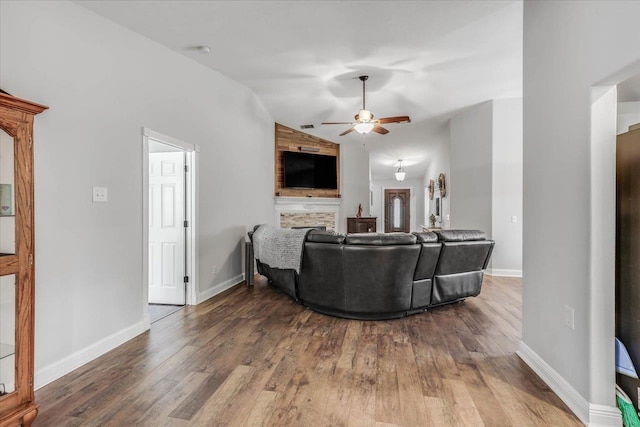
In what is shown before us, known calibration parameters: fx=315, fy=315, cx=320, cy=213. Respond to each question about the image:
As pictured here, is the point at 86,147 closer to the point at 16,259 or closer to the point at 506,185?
the point at 16,259

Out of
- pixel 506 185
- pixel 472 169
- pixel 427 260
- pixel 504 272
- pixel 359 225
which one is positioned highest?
pixel 472 169

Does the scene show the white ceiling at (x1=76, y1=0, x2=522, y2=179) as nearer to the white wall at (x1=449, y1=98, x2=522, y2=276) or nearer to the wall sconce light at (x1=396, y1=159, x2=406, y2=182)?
the white wall at (x1=449, y1=98, x2=522, y2=276)

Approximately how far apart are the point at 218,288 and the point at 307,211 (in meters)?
3.56

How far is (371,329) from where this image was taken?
3.13 meters

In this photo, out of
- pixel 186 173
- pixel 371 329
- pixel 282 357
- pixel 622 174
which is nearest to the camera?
pixel 622 174

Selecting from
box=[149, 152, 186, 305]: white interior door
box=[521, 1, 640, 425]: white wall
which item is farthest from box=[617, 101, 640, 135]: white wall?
box=[149, 152, 186, 305]: white interior door

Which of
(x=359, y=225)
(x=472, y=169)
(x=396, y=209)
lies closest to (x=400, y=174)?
(x=359, y=225)

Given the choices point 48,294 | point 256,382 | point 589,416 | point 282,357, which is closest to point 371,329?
point 282,357

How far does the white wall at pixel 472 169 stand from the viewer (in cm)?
550

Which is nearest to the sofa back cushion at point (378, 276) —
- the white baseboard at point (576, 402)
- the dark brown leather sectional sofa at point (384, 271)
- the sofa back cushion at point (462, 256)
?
the dark brown leather sectional sofa at point (384, 271)

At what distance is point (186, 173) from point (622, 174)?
3994mm

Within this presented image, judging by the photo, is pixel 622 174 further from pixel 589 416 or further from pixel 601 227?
pixel 589 416

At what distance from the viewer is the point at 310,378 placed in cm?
221

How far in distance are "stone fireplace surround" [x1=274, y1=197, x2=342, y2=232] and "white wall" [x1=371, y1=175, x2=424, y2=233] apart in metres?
4.94
